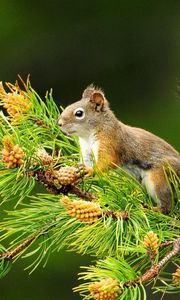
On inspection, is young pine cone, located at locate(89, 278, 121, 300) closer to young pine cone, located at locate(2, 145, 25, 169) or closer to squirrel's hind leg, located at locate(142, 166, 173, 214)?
young pine cone, located at locate(2, 145, 25, 169)

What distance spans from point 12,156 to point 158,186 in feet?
2.02

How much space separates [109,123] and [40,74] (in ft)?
9.73

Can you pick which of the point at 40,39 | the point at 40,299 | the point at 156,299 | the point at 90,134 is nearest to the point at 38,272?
the point at 40,299

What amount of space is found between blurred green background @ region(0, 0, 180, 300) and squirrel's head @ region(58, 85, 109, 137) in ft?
7.64

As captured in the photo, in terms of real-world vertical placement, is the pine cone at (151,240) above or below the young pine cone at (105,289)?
above

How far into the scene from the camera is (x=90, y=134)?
2.29m

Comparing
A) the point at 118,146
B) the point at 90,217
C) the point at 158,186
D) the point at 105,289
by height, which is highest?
the point at 118,146

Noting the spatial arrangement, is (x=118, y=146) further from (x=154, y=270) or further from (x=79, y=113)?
(x=154, y=270)

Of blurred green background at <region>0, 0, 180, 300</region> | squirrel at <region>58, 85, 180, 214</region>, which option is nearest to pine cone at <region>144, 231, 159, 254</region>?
squirrel at <region>58, 85, 180, 214</region>

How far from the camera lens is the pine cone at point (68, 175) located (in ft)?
5.24

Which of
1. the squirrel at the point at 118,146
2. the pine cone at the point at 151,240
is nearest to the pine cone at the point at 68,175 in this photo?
the pine cone at the point at 151,240

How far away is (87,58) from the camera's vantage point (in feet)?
17.9

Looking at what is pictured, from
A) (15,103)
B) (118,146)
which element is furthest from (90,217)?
(118,146)

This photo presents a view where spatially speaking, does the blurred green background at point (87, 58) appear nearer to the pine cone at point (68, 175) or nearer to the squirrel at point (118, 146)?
the squirrel at point (118, 146)
